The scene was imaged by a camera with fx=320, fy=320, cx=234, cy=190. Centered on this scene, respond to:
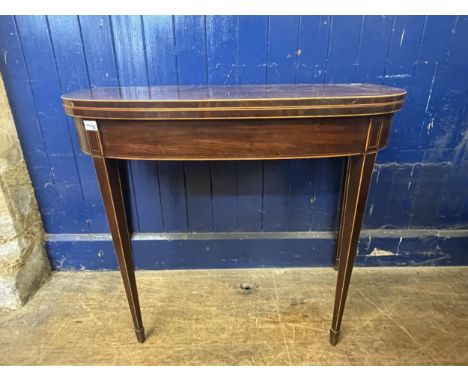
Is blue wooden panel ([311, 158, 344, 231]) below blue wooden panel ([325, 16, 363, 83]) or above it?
below

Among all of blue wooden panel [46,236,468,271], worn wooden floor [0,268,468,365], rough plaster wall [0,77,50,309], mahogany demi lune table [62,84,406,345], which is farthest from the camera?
blue wooden panel [46,236,468,271]

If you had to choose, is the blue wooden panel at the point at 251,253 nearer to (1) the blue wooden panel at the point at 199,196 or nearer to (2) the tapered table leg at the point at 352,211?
(1) the blue wooden panel at the point at 199,196

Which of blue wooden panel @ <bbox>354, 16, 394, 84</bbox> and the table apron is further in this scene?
blue wooden panel @ <bbox>354, 16, 394, 84</bbox>

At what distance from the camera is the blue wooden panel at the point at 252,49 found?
126 centimetres

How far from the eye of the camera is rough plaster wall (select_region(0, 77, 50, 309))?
4.42 feet

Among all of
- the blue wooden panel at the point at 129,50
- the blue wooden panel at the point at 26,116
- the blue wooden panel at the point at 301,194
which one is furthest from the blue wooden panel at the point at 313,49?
the blue wooden panel at the point at 26,116

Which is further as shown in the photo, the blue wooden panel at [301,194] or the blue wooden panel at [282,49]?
the blue wooden panel at [301,194]

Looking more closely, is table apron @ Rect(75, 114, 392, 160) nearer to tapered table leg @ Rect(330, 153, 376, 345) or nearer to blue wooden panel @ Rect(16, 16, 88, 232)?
tapered table leg @ Rect(330, 153, 376, 345)

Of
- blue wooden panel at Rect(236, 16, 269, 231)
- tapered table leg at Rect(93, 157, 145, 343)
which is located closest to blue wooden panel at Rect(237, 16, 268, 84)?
blue wooden panel at Rect(236, 16, 269, 231)

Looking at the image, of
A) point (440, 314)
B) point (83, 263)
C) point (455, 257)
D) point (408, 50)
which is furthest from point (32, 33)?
point (455, 257)

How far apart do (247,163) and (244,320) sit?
0.68 meters

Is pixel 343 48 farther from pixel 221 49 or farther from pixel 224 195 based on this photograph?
pixel 224 195

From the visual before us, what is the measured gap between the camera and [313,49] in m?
1.29

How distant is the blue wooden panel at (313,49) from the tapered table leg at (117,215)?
828 mm
